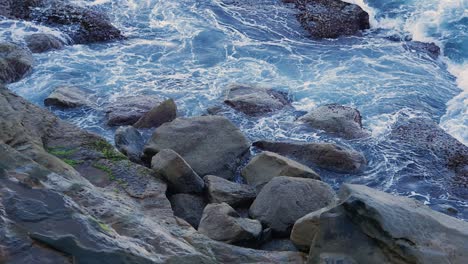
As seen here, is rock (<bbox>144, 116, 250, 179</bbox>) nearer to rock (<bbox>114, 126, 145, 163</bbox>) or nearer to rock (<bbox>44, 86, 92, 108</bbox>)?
rock (<bbox>114, 126, 145, 163</bbox>)

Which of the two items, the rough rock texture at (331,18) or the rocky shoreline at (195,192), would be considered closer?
the rocky shoreline at (195,192)

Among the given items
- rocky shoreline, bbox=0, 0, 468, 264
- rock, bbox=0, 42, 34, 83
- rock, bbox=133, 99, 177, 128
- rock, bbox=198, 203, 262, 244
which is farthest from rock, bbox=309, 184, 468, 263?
rock, bbox=0, 42, 34, 83

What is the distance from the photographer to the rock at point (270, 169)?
38.5ft

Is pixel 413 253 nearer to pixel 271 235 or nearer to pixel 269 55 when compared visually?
pixel 271 235

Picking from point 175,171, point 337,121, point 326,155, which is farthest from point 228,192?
point 337,121

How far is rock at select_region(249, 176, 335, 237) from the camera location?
10172 millimetres

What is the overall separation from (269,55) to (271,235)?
31.0ft

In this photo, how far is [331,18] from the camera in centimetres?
2042

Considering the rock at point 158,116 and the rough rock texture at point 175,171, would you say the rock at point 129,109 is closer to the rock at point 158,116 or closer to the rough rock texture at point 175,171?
the rock at point 158,116

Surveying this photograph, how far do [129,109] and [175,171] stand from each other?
4295 mm

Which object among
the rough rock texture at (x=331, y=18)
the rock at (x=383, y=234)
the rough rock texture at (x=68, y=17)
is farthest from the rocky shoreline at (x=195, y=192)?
the rough rock texture at (x=331, y=18)

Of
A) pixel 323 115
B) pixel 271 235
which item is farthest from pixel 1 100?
pixel 323 115

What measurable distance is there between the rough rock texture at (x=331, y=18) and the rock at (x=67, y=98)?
829cm

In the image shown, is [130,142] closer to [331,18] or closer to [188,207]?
[188,207]
